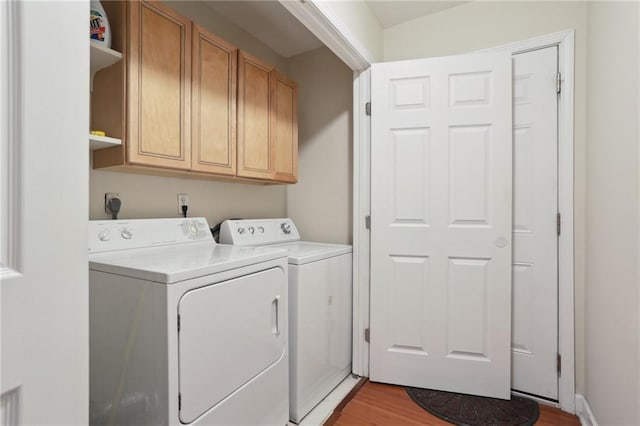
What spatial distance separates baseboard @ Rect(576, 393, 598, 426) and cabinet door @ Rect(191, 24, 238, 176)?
7.53 feet

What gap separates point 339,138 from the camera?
2.54m

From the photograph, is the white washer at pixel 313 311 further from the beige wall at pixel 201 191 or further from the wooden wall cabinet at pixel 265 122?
the wooden wall cabinet at pixel 265 122

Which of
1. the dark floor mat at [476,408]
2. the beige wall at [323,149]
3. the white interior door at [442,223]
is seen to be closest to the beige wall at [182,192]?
the beige wall at [323,149]

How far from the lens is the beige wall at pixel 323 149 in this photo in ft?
8.26

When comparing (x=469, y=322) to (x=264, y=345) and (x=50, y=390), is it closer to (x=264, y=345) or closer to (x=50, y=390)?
(x=264, y=345)

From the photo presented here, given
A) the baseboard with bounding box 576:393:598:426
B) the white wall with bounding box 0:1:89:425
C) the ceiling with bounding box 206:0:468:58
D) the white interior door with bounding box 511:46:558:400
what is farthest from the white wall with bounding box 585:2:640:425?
the white wall with bounding box 0:1:89:425

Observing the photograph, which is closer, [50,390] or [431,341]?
[50,390]

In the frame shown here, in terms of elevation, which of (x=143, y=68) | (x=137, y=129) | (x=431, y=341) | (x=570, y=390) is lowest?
(x=570, y=390)

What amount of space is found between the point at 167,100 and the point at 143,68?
6.3 inches

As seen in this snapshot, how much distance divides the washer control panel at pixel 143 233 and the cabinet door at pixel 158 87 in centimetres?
33

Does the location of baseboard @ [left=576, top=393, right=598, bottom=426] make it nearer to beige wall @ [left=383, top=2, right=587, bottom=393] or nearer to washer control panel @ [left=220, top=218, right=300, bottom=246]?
beige wall @ [left=383, top=2, right=587, bottom=393]

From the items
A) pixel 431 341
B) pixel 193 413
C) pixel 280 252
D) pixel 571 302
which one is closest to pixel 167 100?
pixel 280 252

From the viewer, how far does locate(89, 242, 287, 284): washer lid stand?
1.16 meters

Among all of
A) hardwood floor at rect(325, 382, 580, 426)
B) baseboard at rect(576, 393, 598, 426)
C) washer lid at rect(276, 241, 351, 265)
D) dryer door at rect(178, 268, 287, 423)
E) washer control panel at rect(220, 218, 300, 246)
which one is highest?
washer control panel at rect(220, 218, 300, 246)
